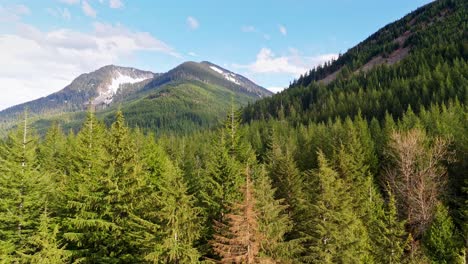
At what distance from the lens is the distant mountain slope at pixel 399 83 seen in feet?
352

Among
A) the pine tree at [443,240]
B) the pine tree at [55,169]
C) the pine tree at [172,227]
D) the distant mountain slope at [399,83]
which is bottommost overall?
the pine tree at [443,240]

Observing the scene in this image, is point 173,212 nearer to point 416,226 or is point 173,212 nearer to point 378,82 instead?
point 416,226

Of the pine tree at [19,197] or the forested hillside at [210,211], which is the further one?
the pine tree at [19,197]

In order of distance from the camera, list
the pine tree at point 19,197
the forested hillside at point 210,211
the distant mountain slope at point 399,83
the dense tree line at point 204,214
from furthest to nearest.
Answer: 1. the distant mountain slope at point 399,83
2. the pine tree at point 19,197
3. the forested hillside at point 210,211
4. the dense tree line at point 204,214

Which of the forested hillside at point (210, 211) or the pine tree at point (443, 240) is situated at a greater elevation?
the forested hillside at point (210, 211)

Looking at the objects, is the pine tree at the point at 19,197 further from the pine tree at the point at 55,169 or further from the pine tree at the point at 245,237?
the pine tree at the point at 245,237

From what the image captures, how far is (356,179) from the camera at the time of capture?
43594 mm

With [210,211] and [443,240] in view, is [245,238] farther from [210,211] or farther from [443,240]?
[443,240]

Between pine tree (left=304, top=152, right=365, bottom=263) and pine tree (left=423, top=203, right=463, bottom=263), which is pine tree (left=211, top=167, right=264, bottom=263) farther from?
pine tree (left=423, top=203, right=463, bottom=263)

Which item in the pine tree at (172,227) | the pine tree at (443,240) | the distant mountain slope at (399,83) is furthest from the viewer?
the distant mountain slope at (399,83)

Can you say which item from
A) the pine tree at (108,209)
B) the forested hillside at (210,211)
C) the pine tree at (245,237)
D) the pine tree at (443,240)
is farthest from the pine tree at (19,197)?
the pine tree at (443,240)

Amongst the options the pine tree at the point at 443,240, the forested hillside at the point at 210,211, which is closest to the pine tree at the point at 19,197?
the forested hillside at the point at 210,211

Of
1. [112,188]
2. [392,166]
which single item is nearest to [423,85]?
[392,166]

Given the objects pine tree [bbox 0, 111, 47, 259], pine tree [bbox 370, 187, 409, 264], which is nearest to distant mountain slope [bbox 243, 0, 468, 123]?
pine tree [bbox 370, 187, 409, 264]
